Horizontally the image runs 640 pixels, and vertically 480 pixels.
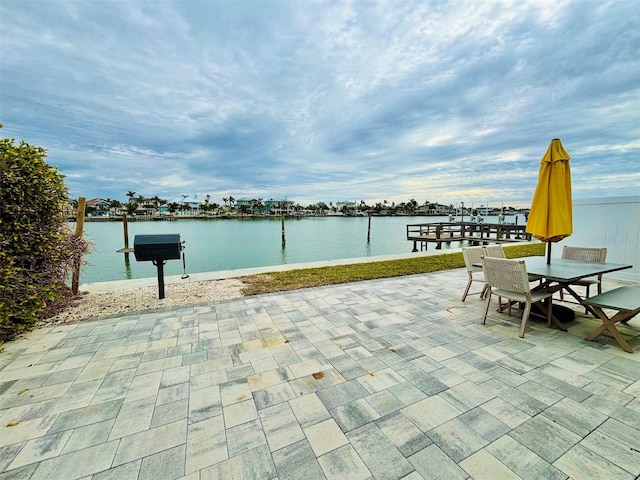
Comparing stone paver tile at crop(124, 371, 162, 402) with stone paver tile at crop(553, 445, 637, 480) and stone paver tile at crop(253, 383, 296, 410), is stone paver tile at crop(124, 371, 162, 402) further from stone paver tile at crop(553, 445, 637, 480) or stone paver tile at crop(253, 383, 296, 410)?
stone paver tile at crop(553, 445, 637, 480)

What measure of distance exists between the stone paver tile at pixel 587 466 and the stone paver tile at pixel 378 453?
819 millimetres

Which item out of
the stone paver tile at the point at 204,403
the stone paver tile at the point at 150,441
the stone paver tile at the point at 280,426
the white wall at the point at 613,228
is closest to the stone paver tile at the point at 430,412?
the stone paver tile at the point at 280,426

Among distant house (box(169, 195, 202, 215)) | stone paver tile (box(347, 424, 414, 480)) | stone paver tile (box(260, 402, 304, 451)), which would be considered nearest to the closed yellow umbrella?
stone paver tile (box(347, 424, 414, 480))

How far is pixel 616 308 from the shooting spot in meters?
2.46

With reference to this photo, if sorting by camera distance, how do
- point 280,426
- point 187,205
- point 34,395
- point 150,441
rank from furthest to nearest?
point 187,205
point 34,395
point 280,426
point 150,441

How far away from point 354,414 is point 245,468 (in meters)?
0.76

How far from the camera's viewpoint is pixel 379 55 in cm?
838

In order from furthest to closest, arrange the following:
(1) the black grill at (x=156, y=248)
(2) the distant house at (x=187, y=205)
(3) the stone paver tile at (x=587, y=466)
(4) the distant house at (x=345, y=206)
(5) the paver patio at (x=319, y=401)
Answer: (4) the distant house at (x=345, y=206) < (2) the distant house at (x=187, y=205) < (1) the black grill at (x=156, y=248) < (5) the paver patio at (x=319, y=401) < (3) the stone paver tile at (x=587, y=466)

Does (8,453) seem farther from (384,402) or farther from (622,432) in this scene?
(622,432)

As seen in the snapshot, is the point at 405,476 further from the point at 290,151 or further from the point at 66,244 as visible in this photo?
the point at 290,151

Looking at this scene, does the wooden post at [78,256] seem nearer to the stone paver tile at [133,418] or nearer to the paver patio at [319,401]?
the paver patio at [319,401]

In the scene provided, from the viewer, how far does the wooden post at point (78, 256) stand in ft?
14.0

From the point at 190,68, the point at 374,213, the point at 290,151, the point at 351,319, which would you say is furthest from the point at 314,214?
the point at 351,319

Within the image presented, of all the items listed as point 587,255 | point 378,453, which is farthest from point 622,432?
point 587,255
